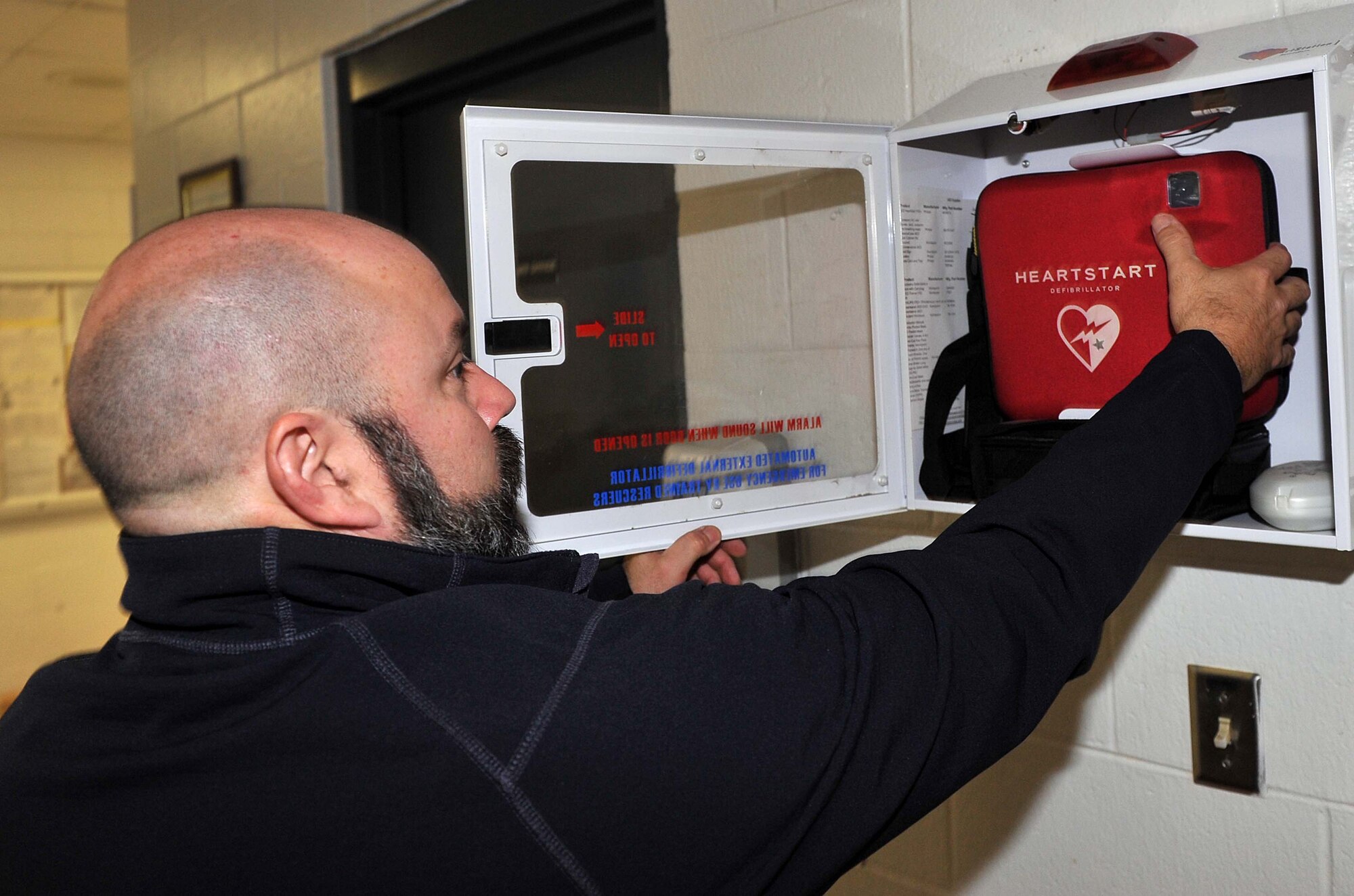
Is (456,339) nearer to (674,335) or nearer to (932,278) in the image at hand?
(674,335)

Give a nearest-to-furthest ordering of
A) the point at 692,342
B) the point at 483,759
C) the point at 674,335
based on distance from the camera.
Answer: the point at 483,759 < the point at 674,335 < the point at 692,342

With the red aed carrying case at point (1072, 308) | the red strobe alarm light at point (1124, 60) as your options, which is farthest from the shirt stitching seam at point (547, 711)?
the red strobe alarm light at point (1124, 60)

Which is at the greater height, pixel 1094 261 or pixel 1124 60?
pixel 1124 60

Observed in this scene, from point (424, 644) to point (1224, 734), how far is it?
863 millimetres

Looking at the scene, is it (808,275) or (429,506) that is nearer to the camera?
(429,506)

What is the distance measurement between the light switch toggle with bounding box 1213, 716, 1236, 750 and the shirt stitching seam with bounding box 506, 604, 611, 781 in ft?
2.47

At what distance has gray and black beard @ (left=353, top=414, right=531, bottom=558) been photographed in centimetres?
83

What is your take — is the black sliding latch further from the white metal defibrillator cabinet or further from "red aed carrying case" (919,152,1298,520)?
"red aed carrying case" (919,152,1298,520)

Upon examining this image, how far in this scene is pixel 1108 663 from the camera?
120 cm

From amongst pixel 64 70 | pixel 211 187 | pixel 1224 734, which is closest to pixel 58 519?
pixel 64 70

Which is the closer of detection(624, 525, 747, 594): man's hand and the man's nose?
the man's nose

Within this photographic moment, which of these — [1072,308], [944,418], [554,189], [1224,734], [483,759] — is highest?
[554,189]

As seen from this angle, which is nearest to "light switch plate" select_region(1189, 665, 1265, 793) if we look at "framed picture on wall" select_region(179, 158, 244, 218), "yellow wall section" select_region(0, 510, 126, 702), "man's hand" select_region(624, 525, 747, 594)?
"man's hand" select_region(624, 525, 747, 594)

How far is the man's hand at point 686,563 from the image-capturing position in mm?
1113
